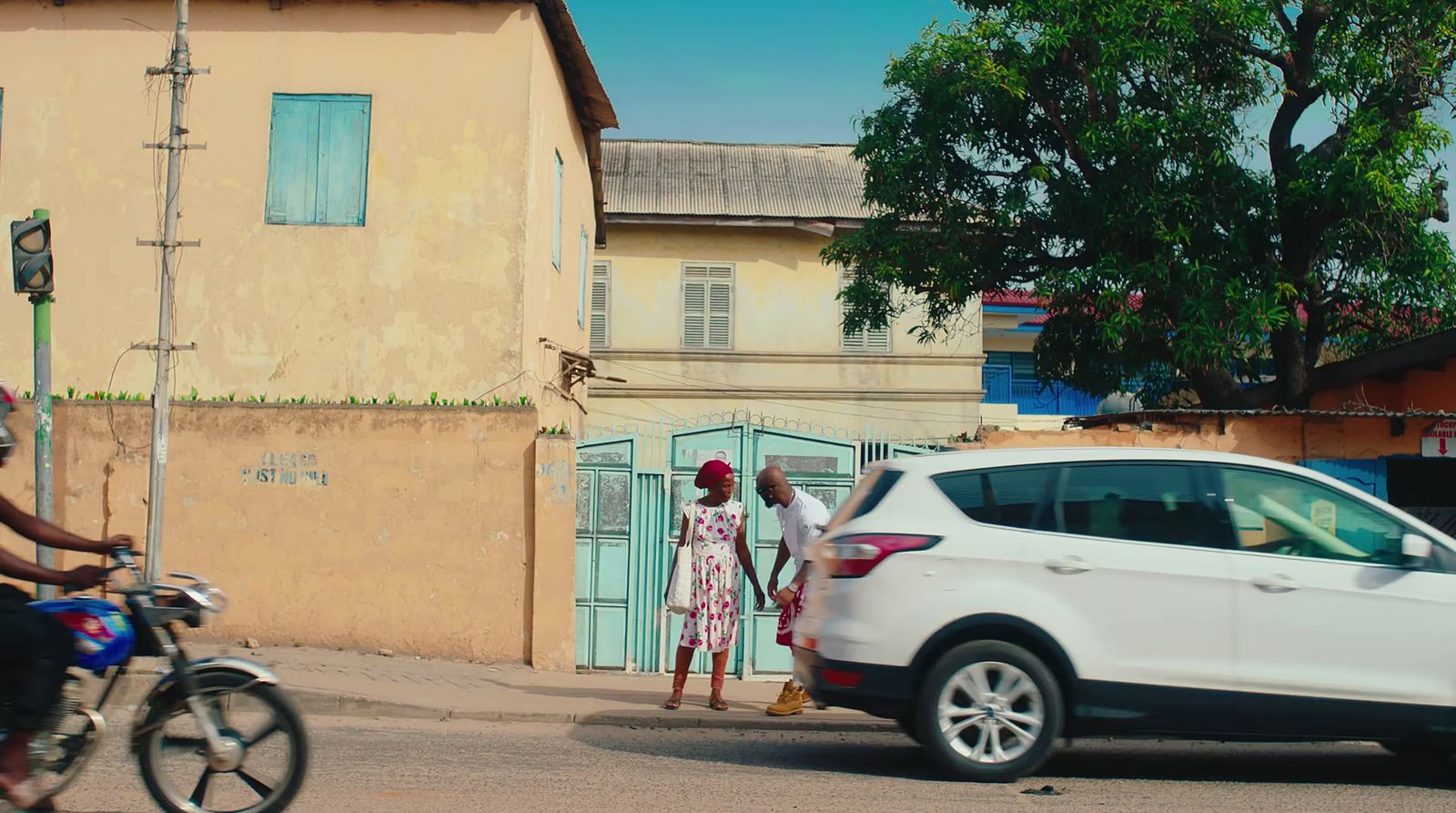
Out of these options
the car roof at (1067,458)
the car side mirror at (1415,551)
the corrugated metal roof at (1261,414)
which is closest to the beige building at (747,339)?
the corrugated metal roof at (1261,414)

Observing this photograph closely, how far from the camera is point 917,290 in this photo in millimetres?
16578

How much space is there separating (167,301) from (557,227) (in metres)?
4.73

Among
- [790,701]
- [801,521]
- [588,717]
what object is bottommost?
[588,717]

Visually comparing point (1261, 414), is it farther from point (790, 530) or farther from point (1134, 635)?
point (1134, 635)

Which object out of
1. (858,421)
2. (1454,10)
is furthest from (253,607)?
(858,421)

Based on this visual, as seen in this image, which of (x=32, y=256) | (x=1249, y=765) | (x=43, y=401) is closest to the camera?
(x=1249, y=765)

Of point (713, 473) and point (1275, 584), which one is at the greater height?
point (713, 473)

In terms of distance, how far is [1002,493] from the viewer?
7.23 m

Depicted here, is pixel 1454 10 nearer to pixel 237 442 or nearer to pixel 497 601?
pixel 497 601

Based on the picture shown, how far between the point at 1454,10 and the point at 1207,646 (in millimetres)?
10081

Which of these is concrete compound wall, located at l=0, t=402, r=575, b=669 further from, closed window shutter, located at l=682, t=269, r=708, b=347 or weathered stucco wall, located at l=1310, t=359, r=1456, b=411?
closed window shutter, located at l=682, t=269, r=708, b=347

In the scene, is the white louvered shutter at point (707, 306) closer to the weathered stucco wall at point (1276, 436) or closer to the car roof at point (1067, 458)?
the weathered stucco wall at point (1276, 436)

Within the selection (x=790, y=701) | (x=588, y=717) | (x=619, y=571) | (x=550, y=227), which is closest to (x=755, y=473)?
(x=619, y=571)

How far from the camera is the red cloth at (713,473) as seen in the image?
9.70 metres
